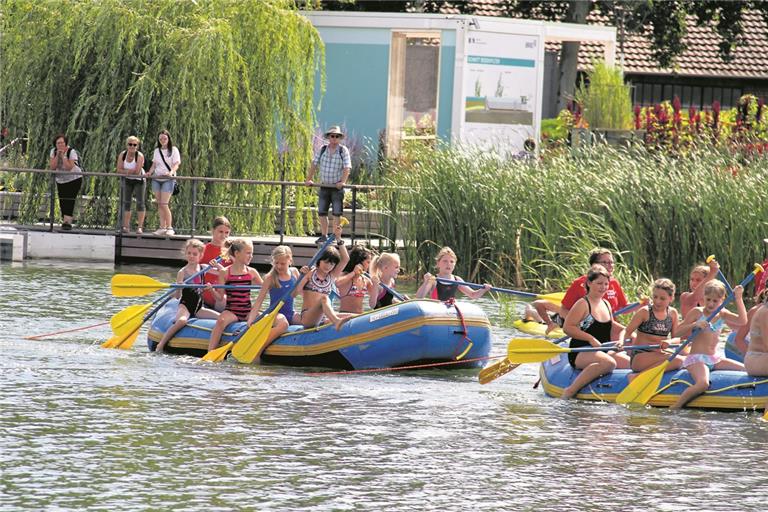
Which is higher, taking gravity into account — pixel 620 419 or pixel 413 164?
pixel 413 164

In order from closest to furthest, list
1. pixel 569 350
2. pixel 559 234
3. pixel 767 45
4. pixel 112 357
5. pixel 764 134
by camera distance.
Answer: pixel 569 350, pixel 112 357, pixel 559 234, pixel 764 134, pixel 767 45

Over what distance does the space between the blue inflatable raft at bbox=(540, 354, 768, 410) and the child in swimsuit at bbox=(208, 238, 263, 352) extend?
11.1ft

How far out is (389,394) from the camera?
42.3 ft

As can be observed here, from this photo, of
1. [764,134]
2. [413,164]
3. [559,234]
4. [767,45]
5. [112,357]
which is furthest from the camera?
[767,45]

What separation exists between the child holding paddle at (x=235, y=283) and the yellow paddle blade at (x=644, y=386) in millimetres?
4037

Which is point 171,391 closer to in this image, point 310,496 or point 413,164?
point 310,496

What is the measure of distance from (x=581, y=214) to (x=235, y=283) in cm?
715

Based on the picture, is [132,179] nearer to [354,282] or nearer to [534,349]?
[354,282]

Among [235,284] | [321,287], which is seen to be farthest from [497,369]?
[235,284]

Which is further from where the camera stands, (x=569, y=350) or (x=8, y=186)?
(x=8, y=186)

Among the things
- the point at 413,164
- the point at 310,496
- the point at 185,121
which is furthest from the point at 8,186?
the point at 310,496

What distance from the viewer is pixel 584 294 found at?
13062mm

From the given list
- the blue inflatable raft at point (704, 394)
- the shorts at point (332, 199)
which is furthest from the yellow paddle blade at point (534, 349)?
the shorts at point (332, 199)

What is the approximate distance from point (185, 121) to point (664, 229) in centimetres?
788
